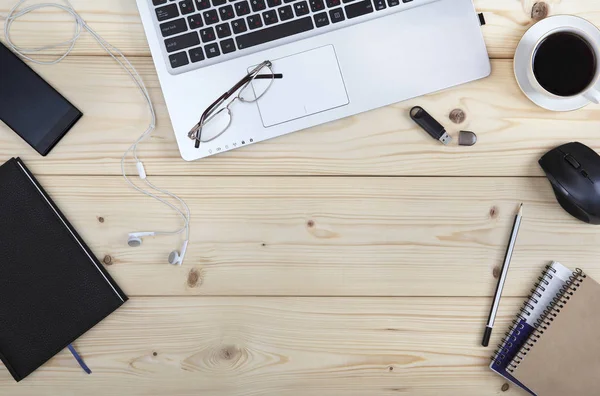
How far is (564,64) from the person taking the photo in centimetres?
73

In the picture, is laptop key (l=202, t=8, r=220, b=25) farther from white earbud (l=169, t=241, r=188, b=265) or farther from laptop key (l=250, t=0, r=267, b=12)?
white earbud (l=169, t=241, r=188, b=265)

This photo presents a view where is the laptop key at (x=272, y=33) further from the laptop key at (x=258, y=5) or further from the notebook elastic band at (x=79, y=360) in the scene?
the notebook elastic band at (x=79, y=360)

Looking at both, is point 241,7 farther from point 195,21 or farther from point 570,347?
point 570,347

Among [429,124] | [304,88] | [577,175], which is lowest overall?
→ [577,175]

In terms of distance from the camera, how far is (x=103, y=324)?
79cm

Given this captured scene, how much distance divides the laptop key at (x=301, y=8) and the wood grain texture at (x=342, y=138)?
0.16m

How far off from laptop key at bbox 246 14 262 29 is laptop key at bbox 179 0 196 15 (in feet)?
0.26

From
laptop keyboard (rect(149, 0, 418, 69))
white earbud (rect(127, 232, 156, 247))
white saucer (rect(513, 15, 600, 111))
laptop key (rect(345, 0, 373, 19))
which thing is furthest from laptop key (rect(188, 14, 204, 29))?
white saucer (rect(513, 15, 600, 111))

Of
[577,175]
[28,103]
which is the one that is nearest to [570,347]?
[577,175]

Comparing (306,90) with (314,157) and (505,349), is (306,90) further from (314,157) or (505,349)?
(505,349)

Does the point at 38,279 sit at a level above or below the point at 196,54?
below

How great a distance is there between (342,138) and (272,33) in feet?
0.60

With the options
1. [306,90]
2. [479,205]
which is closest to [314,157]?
[306,90]

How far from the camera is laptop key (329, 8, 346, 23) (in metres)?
0.73
